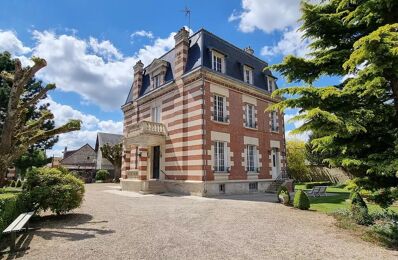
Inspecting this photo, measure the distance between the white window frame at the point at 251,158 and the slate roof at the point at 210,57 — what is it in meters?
4.56

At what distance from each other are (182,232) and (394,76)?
654 cm

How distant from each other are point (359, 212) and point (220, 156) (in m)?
9.75

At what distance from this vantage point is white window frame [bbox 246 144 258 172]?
19750mm

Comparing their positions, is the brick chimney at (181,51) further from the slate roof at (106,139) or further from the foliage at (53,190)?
the slate roof at (106,139)

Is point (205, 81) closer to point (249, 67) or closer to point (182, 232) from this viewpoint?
point (249, 67)

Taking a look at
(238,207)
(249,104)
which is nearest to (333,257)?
(238,207)

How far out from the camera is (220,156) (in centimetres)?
1791

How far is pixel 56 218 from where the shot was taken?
9578 millimetres

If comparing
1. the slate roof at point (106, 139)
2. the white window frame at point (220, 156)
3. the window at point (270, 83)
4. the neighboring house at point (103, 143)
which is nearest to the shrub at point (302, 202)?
the white window frame at point (220, 156)

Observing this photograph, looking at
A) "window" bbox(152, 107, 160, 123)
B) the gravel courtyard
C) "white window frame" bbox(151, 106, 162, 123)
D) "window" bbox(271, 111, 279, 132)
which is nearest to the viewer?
the gravel courtyard

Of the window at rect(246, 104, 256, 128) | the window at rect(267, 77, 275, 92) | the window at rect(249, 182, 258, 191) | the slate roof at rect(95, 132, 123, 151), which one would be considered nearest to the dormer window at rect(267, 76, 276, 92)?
the window at rect(267, 77, 275, 92)

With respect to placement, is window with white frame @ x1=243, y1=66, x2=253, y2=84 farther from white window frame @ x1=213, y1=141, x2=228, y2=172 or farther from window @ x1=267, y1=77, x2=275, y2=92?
white window frame @ x1=213, y1=141, x2=228, y2=172

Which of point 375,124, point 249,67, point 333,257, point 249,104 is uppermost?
point 249,67

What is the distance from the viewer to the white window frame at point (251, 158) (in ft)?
64.8
